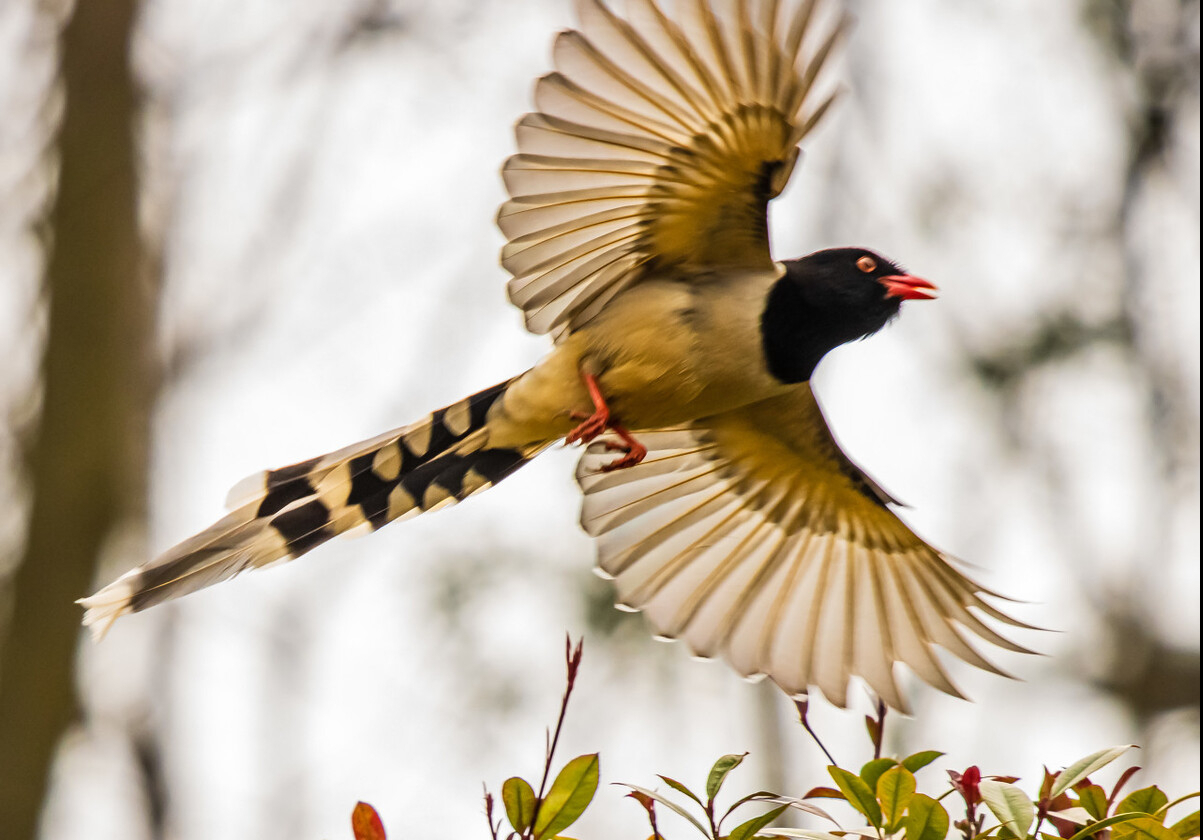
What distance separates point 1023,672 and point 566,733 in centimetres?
233

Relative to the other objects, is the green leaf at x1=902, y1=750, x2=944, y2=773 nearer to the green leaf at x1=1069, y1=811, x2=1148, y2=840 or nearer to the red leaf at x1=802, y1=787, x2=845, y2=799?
the red leaf at x1=802, y1=787, x2=845, y2=799

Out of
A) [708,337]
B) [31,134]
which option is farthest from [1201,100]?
[31,134]

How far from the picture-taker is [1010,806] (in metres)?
1.52

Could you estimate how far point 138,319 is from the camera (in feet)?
22.0

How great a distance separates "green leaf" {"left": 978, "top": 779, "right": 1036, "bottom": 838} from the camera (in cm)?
149

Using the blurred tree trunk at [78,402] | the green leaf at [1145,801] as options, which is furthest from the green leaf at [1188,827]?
the blurred tree trunk at [78,402]

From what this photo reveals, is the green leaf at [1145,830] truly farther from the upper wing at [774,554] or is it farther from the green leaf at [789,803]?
the upper wing at [774,554]

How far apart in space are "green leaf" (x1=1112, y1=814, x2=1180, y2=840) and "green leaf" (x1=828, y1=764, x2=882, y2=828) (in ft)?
0.88

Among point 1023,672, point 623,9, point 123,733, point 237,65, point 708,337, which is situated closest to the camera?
point 623,9

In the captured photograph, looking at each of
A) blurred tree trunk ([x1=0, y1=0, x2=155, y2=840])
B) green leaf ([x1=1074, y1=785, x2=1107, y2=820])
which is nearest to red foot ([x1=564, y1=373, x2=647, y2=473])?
green leaf ([x1=1074, y1=785, x2=1107, y2=820])

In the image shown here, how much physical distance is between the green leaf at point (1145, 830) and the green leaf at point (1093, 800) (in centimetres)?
17

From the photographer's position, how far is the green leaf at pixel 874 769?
1.65 metres

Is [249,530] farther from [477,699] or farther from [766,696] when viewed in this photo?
[766,696]

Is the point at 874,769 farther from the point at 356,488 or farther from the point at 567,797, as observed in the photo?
the point at 356,488
